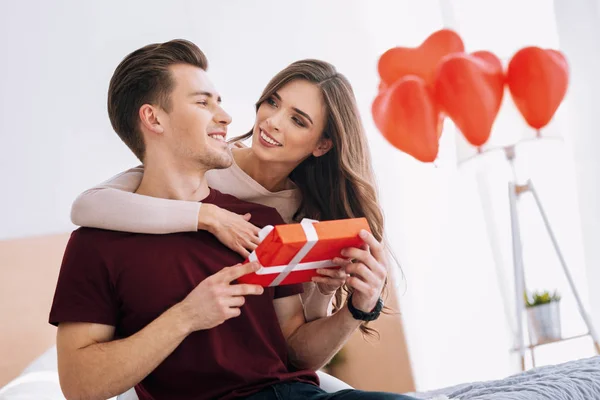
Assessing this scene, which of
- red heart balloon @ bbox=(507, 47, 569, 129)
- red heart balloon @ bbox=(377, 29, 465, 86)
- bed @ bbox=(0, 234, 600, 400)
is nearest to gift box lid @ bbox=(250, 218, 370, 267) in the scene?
bed @ bbox=(0, 234, 600, 400)

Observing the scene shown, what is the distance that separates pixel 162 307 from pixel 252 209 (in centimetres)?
35

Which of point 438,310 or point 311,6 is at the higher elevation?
point 311,6

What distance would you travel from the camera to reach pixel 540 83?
8.04 feet

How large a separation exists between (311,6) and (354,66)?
317mm

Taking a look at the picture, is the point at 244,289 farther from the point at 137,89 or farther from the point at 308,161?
the point at 308,161

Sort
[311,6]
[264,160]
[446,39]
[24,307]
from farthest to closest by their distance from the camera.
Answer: [311,6] < [446,39] < [24,307] < [264,160]

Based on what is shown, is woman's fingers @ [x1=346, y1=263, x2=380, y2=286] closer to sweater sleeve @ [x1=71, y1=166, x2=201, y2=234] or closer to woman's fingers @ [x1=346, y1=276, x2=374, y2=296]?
woman's fingers @ [x1=346, y1=276, x2=374, y2=296]

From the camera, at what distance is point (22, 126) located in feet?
8.51

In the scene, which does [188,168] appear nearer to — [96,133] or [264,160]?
[264,160]

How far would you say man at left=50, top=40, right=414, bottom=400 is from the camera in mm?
1191

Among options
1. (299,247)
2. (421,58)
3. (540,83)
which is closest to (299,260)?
(299,247)

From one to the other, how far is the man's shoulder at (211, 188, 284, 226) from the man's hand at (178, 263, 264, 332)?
0.32 m

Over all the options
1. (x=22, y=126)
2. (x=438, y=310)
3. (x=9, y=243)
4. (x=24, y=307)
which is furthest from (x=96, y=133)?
(x=438, y=310)

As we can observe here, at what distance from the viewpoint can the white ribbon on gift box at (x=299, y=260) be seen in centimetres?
112
